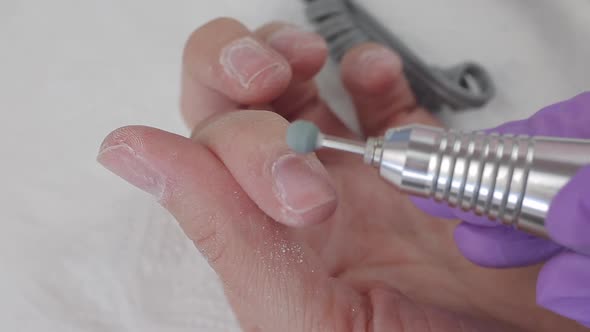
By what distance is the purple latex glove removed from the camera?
0.84 ft

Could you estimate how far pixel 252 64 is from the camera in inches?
17.1

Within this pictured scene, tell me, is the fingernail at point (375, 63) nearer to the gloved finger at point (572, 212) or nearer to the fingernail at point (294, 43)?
the fingernail at point (294, 43)

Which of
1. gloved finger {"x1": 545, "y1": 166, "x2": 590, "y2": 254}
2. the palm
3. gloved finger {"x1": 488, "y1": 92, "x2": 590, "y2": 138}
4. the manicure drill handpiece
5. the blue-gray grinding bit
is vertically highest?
the blue-gray grinding bit

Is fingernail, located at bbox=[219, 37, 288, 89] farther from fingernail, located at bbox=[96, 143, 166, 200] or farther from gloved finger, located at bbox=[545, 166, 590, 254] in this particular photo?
gloved finger, located at bbox=[545, 166, 590, 254]

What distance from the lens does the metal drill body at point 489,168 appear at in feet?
0.81

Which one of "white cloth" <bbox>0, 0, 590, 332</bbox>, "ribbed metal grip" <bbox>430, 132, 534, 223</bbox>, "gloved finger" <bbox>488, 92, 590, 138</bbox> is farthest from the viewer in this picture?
"white cloth" <bbox>0, 0, 590, 332</bbox>

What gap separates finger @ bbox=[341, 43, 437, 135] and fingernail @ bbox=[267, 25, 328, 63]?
0.06 metres

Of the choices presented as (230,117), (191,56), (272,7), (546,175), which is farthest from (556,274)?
(272,7)

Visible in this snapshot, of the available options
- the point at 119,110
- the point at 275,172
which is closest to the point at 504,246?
the point at 275,172

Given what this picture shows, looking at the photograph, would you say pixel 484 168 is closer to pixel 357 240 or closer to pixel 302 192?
pixel 302 192

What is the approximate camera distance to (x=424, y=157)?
0.25m

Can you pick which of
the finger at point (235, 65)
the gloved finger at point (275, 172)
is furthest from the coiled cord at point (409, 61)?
the gloved finger at point (275, 172)

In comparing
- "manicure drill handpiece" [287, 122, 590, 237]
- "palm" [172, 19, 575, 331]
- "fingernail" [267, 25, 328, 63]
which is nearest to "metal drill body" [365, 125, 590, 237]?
"manicure drill handpiece" [287, 122, 590, 237]

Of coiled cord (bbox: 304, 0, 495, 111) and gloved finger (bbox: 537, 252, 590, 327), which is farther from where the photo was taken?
coiled cord (bbox: 304, 0, 495, 111)
